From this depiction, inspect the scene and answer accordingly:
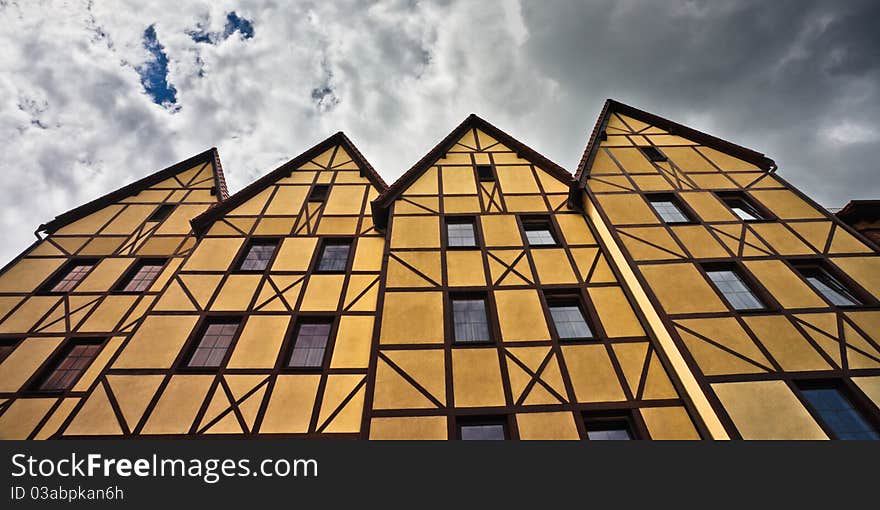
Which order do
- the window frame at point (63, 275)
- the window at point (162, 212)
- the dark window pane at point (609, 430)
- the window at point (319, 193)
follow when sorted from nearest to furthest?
the dark window pane at point (609, 430), the window frame at point (63, 275), the window at point (319, 193), the window at point (162, 212)

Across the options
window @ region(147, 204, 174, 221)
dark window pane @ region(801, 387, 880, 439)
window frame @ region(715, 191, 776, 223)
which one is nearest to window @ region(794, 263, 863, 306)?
window frame @ region(715, 191, 776, 223)

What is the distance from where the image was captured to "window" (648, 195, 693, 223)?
10695mm

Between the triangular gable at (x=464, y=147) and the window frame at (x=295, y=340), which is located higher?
the triangular gable at (x=464, y=147)

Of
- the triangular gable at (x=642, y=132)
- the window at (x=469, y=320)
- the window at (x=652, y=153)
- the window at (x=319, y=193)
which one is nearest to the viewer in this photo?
the window at (x=469, y=320)

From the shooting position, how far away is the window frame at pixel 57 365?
8.67 metres

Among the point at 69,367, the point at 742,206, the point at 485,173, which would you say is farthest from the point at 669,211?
the point at 69,367

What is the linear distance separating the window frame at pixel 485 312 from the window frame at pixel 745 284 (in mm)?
5057

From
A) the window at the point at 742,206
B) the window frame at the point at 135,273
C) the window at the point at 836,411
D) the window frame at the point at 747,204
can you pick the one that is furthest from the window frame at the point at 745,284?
the window frame at the point at 135,273

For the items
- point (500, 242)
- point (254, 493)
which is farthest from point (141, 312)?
point (500, 242)

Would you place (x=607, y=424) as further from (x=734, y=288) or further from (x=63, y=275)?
(x=63, y=275)

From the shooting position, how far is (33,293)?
36.2 feet

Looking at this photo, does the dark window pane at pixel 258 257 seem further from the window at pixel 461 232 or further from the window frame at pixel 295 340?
the window at pixel 461 232

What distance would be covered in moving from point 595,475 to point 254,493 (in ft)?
14.0

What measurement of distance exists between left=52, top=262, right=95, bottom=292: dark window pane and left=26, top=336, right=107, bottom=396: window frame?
234cm
